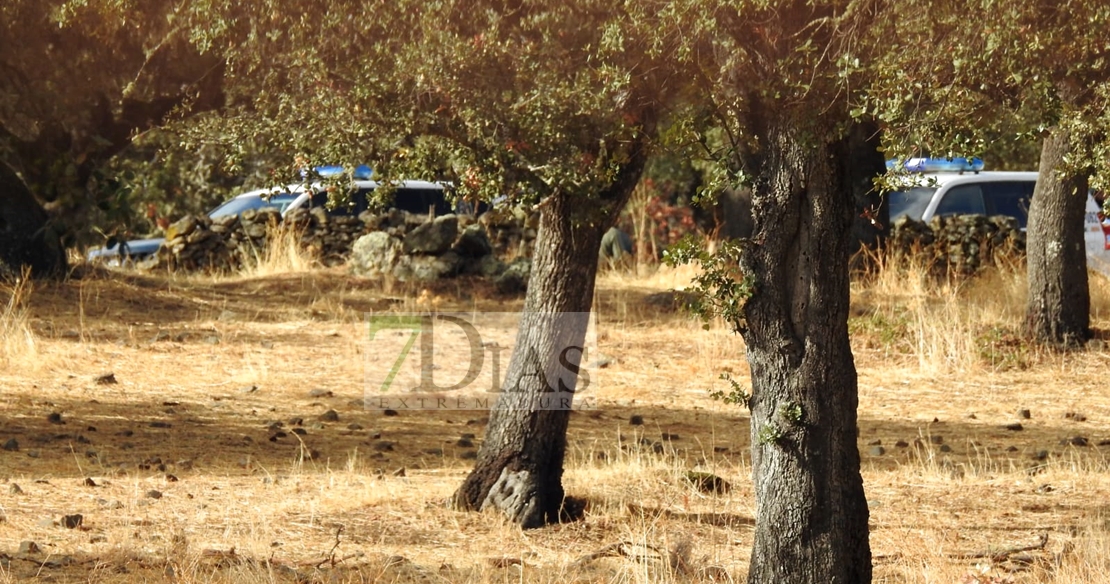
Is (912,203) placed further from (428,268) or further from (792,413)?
(792,413)

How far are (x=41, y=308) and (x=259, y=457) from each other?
580cm

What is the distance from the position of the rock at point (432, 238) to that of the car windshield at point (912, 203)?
5.93m

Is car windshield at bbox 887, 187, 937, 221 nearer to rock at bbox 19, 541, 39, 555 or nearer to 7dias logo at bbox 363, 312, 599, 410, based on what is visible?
7dias logo at bbox 363, 312, 599, 410

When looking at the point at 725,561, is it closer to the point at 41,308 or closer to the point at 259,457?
the point at 259,457

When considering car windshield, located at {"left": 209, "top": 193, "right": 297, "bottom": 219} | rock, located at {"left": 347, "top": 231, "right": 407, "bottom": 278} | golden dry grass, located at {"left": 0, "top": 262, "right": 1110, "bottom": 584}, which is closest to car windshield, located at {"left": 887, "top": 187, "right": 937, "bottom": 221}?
golden dry grass, located at {"left": 0, "top": 262, "right": 1110, "bottom": 584}

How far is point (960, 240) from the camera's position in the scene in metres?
16.7

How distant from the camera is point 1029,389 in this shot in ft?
38.6

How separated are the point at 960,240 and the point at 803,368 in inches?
479

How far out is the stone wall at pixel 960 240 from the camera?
16.2 m

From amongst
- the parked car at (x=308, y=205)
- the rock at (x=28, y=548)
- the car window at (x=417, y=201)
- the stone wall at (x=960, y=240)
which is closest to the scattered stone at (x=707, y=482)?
the rock at (x=28, y=548)

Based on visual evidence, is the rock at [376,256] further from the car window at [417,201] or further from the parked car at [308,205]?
the car window at [417,201]

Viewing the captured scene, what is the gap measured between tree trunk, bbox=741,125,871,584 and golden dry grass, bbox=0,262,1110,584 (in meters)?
0.63

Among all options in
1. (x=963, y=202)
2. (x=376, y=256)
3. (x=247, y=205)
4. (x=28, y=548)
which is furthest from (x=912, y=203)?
(x=28, y=548)

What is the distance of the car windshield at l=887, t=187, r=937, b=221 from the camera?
17734mm
